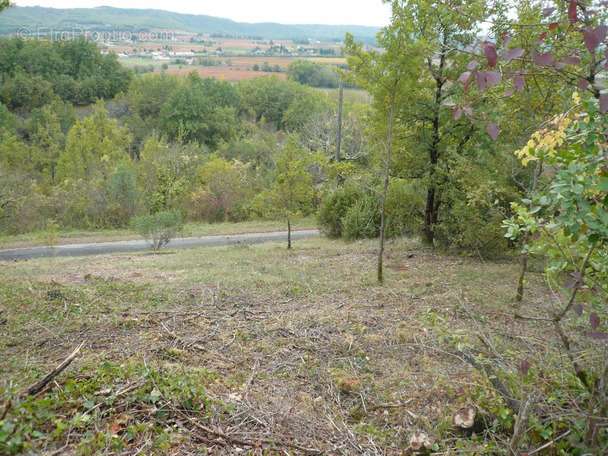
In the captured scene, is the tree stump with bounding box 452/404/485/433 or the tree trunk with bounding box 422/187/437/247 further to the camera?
the tree trunk with bounding box 422/187/437/247

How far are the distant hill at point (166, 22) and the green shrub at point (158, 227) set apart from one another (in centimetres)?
7716

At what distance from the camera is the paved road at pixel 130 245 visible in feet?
49.2

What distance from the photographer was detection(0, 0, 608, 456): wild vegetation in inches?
96.0

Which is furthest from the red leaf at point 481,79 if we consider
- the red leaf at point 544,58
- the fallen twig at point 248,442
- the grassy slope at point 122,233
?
the grassy slope at point 122,233

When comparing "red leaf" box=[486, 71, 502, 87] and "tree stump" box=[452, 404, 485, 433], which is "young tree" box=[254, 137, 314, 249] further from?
"red leaf" box=[486, 71, 502, 87]

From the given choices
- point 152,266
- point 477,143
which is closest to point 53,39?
point 152,266

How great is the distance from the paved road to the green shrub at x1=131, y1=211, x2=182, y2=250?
2.05ft

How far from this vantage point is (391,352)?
4.62m

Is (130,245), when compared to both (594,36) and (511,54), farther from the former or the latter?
(594,36)

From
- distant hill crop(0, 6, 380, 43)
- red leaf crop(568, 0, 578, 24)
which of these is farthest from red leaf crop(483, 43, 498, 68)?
distant hill crop(0, 6, 380, 43)

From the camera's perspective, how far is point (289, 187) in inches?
476

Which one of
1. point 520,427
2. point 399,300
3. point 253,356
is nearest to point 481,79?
point 520,427

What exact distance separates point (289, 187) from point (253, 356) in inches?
315

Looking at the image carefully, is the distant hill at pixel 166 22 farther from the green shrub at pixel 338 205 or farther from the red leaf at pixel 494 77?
the red leaf at pixel 494 77
